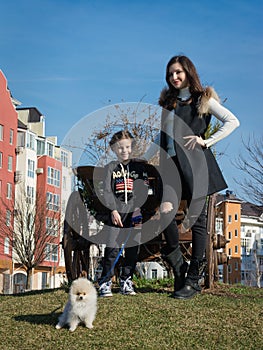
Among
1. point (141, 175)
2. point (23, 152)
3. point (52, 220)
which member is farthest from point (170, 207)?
point (23, 152)

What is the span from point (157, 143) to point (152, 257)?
208cm

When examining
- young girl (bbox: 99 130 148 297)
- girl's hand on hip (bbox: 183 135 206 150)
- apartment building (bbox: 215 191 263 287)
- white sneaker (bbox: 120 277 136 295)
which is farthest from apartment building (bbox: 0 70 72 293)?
girl's hand on hip (bbox: 183 135 206 150)

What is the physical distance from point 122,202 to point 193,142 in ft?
3.46

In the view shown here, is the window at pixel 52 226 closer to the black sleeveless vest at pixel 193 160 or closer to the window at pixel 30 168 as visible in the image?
the window at pixel 30 168

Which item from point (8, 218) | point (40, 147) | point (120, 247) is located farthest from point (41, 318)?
point (40, 147)

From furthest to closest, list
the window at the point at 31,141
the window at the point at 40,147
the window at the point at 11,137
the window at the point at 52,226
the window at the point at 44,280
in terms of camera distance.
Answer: the window at the point at 40,147
the window at the point at 31,141
the window at the point at 44,280
the window at the point at 11,137
the window at the point at 52,226

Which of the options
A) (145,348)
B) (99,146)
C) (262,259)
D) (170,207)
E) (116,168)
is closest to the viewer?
(145,348)

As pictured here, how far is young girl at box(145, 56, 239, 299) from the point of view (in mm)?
6031

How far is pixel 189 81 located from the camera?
618 centimetres

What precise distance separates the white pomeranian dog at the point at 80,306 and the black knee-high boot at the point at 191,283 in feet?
4.93

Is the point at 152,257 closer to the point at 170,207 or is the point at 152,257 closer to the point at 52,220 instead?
the point at 170,207

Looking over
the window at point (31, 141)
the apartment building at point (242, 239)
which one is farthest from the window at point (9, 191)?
the apartment building at point (242, 239)

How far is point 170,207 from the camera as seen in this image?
6.07 m

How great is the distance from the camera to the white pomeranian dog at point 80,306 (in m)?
4.89
